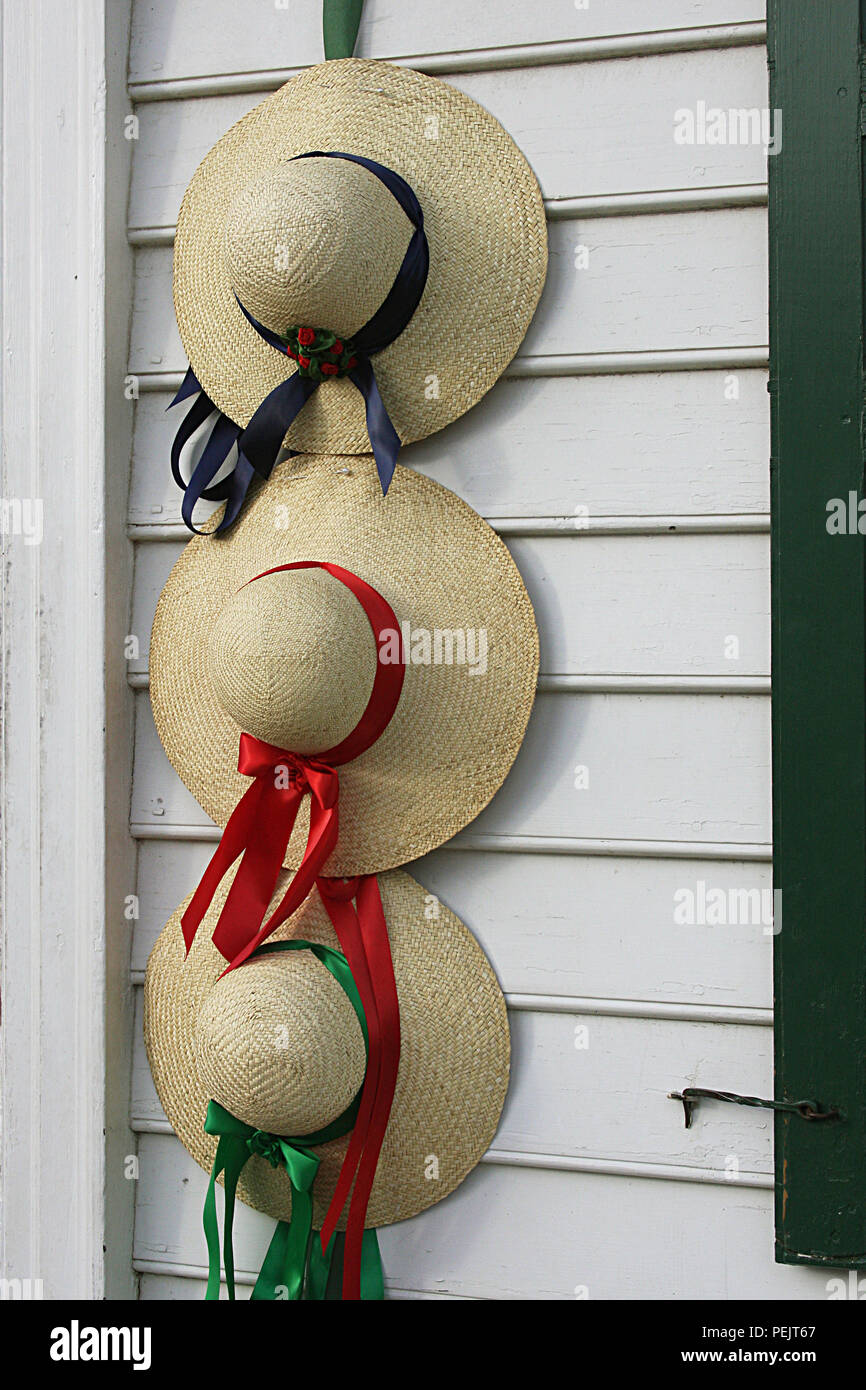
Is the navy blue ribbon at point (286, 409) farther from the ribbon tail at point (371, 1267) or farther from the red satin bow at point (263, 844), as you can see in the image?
the ribbon tail at point (371, 1267)

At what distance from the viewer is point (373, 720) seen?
1.38m

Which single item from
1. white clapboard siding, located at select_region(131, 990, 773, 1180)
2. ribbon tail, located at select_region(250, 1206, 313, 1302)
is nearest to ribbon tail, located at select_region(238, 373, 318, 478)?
white clapboard siding, located at select_region(131, 990, 773, 1180)

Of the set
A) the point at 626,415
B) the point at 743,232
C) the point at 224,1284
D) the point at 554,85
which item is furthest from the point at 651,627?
the point at 224,1284

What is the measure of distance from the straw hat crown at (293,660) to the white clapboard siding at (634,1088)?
1.48 ft

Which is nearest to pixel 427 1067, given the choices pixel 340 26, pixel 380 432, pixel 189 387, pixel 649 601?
pixel 649 601

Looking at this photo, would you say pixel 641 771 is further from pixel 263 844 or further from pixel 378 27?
pixel 378 27

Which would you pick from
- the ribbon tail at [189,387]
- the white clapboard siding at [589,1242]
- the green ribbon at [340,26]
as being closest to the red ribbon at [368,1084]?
the white clapboard siding at [589,1242]

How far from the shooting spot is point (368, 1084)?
1382 millimetres

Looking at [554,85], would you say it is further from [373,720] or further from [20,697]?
[20,697]

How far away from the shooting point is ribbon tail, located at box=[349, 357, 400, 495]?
1.40 m

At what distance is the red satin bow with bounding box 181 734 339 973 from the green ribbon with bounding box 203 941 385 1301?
0.04 meters

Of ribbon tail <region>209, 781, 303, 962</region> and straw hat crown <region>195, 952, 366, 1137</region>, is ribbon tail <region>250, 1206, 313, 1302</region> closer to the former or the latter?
straw hat crown <region>195, 952, 366, 1137</region>

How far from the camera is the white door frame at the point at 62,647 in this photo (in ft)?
5.07

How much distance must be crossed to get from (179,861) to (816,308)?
1016 millimetres
